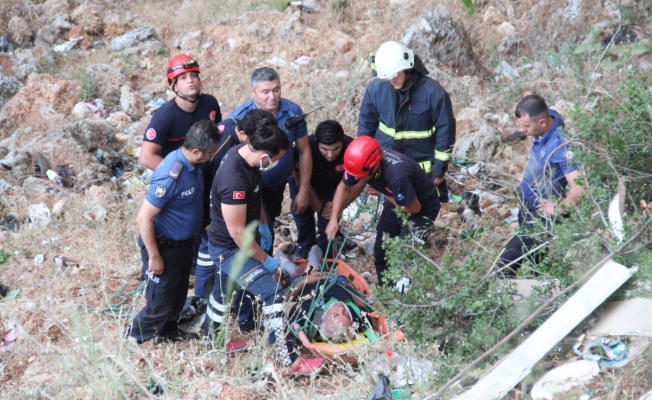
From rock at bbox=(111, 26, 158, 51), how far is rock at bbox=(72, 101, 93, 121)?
246 cm

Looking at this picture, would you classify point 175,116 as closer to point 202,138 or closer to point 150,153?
point 150,153

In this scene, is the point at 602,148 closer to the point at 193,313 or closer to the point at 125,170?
the point at 193,313

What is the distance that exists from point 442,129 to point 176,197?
7.15 feet

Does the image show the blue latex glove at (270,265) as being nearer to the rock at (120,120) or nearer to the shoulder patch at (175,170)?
the shoulder patch at (175,170)

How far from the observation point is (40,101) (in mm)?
8023

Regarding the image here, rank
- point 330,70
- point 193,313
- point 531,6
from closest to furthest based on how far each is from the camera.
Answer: point 193,313
point 330,70
point 531,6

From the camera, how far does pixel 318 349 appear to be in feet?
12.2

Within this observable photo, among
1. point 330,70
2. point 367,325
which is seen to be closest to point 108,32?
point 330,70

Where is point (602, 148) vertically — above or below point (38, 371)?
above

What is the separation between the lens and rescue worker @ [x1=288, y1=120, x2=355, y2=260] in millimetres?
4402

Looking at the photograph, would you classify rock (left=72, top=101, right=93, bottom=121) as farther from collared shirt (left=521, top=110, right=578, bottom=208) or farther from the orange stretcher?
collared shirt (left=521, top=110, right=578, bottom=208)

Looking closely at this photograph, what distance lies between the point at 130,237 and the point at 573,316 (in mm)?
4028

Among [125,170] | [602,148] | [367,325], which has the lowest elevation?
[125,170]

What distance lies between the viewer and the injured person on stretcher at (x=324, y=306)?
3.81 m
